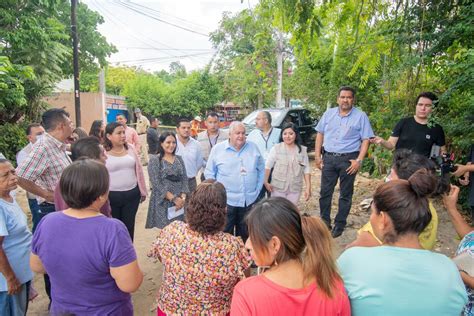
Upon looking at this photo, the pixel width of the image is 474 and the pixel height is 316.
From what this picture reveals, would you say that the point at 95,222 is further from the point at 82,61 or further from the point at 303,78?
the point at 82,61

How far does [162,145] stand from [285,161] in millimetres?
1605

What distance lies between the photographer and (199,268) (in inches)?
70.6

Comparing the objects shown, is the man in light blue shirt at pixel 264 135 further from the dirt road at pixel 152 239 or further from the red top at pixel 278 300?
the red top at pixel 278 300

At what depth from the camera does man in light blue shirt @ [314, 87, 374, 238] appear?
4.37 metres

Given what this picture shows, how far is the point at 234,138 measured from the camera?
3643 mm

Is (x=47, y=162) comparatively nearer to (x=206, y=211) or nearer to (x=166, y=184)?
(x=166, y=184)

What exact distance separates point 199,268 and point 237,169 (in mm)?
1973

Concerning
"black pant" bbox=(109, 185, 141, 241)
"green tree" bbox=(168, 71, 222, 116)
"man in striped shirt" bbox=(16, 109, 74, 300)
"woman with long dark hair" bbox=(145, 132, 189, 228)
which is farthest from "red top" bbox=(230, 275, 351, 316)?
"green tree" bbox=(168, 71, 222, 116)

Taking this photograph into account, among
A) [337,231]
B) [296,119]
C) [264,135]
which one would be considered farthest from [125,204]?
[296,119]

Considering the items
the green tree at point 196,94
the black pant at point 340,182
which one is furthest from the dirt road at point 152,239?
the green tree at point 196,94

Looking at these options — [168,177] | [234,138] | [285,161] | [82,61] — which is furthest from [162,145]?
[82,61]

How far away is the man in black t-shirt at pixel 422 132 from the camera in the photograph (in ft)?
11.7

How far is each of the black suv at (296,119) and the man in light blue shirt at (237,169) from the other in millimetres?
5501

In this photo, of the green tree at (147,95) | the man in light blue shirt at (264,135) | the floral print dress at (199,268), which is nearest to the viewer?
the floral print dress at (199,268)
